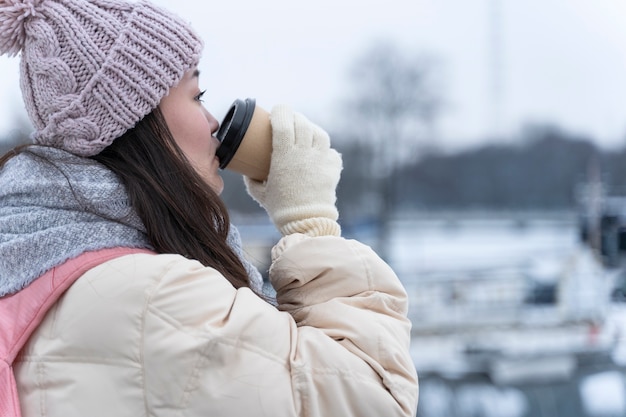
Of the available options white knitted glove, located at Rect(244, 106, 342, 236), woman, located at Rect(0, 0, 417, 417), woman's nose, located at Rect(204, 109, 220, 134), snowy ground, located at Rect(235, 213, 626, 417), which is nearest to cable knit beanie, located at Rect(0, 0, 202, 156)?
woman, located at Rect(0, 0, 417, 417)

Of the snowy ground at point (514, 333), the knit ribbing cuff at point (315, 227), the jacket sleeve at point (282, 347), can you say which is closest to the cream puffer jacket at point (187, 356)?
the jacket sleeve at point (282, 347)

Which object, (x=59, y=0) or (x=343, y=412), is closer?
(x=343, y=412)

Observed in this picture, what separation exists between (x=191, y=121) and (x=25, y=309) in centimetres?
33

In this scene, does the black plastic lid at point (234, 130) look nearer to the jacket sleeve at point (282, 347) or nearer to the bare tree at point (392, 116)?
the jacket sleeve at point (282, 347)

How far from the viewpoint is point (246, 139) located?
1.13 m

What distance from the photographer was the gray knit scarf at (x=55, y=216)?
2.74ft

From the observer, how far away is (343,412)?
2.72 feet

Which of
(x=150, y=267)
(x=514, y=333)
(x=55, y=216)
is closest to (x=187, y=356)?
(x=150, y=267)

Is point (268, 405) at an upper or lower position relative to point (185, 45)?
lower

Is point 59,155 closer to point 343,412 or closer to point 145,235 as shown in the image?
point 145,235

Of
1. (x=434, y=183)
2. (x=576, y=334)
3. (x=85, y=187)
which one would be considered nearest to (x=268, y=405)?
(x=85, y=187)

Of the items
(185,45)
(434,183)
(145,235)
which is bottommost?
(434,183)

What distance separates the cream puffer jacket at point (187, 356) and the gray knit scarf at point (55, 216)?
5 centimetres

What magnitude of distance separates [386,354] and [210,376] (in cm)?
21
